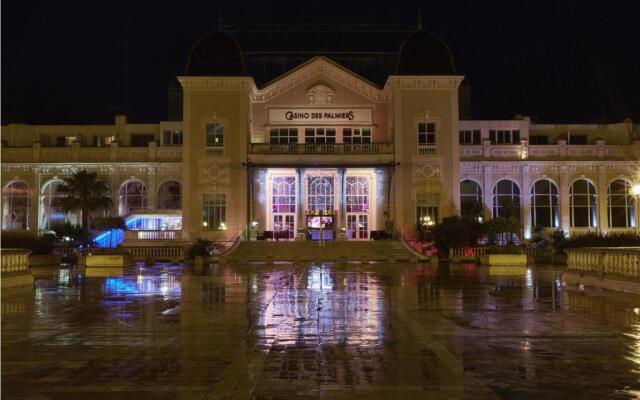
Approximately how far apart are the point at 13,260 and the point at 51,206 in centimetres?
3169

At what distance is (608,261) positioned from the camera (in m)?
18.6

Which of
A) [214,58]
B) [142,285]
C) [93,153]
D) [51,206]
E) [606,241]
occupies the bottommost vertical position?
[142,285]

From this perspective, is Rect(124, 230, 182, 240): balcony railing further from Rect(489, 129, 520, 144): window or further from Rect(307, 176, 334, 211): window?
Rect(489, 129, 520, 144): window

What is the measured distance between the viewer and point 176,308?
14094mm

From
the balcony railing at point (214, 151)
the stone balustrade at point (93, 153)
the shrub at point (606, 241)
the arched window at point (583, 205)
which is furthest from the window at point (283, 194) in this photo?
the arched window at point (583, 205)

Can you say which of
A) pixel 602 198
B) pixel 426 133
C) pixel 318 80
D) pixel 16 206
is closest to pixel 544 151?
pixel 602 198

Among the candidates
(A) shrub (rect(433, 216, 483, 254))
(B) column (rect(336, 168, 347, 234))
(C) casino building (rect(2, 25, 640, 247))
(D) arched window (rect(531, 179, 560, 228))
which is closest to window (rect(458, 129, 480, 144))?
(C) casino building (rect(2, 25, 640, 247))

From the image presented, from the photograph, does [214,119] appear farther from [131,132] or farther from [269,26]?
[269,26]

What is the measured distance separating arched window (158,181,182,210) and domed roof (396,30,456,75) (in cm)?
1966

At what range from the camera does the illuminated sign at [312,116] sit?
155 feet

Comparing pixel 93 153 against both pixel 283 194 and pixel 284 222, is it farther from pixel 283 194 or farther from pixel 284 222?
pixel 284 222

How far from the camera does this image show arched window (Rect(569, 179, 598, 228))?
160 feet

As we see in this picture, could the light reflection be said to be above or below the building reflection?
above

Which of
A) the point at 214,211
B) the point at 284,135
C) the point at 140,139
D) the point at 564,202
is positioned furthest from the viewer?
the point at 140,139
